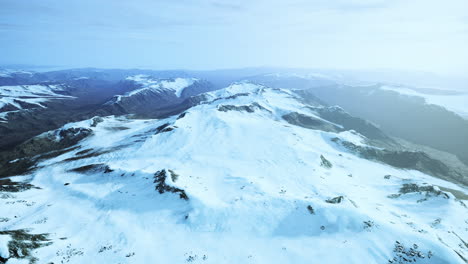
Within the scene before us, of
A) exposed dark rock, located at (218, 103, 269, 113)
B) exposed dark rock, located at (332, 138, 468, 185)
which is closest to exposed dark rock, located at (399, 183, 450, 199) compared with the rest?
exposed dark rock, located at (332, 138, 468, 185)

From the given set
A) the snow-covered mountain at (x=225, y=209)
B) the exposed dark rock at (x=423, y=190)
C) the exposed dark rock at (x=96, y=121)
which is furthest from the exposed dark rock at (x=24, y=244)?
the exposed dark rock at (x=96, y=121)

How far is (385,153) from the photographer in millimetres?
96375

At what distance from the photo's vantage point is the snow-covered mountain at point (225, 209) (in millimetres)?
25656

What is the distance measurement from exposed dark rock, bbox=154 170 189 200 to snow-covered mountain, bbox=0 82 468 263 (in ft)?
0.79

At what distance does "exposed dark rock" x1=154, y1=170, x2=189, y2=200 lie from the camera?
38834 millimetres

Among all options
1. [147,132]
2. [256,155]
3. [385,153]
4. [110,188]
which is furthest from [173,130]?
[385,153]

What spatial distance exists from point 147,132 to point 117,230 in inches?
3320

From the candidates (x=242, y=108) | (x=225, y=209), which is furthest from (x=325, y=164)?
(x=242, y=108)

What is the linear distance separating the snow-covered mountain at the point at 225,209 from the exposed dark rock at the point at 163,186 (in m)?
0.24

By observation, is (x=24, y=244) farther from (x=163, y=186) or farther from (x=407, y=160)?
(x=407, y=160)

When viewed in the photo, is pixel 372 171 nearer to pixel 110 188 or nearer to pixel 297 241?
pixel 297 241

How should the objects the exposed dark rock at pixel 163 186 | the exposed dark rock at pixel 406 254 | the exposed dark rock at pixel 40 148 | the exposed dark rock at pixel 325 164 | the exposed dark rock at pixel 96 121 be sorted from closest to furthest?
the exposed dark rock at pixel 406 254
the exposed dark rock at pixel 163 186
the exposed dark rock at pixel 325 164
the exposed dark rock at pixel 40 148
the exposed dark rock at pixel 96 121

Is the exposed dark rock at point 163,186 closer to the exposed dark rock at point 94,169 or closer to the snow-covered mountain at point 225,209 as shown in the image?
the snow-covered mountain at point 225,209

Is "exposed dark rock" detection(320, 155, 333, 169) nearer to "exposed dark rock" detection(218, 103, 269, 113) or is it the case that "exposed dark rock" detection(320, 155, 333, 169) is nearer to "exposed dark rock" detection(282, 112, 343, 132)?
"exposed dark rock" detection(218, 103, 269, 113)
